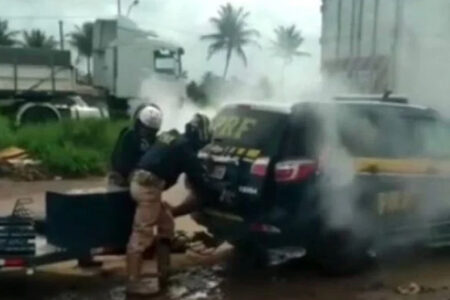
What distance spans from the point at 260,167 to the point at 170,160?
2.73ft

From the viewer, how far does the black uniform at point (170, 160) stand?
25.5 feet

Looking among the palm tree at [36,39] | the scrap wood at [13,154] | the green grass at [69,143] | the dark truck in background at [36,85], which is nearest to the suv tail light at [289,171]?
the green grass at [69,143]

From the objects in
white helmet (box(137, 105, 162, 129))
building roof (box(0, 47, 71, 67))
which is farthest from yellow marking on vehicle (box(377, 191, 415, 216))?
building roof (box(0, 47, 71, 67))

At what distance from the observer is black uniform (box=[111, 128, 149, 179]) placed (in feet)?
26.9

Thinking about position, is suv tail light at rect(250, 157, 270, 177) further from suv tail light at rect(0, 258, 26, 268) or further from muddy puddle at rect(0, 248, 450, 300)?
suv tail light at rect(0, 258, 26, 268)

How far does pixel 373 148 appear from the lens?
857 centimetres

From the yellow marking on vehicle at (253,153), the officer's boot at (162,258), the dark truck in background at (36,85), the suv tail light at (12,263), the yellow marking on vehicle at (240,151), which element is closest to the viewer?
the suv tail light at (12,263)

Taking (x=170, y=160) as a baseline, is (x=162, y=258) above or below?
below

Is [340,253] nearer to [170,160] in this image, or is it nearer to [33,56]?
[170,160]

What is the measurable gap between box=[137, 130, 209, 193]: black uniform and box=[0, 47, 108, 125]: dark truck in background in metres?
15.4

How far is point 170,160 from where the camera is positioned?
7.77 meters

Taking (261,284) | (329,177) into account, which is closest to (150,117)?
(329,177)

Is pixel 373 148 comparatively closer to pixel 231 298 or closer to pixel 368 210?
pixel 368 210

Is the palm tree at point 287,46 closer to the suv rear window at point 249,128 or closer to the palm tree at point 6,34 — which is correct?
the suv rear window at point 249,128
